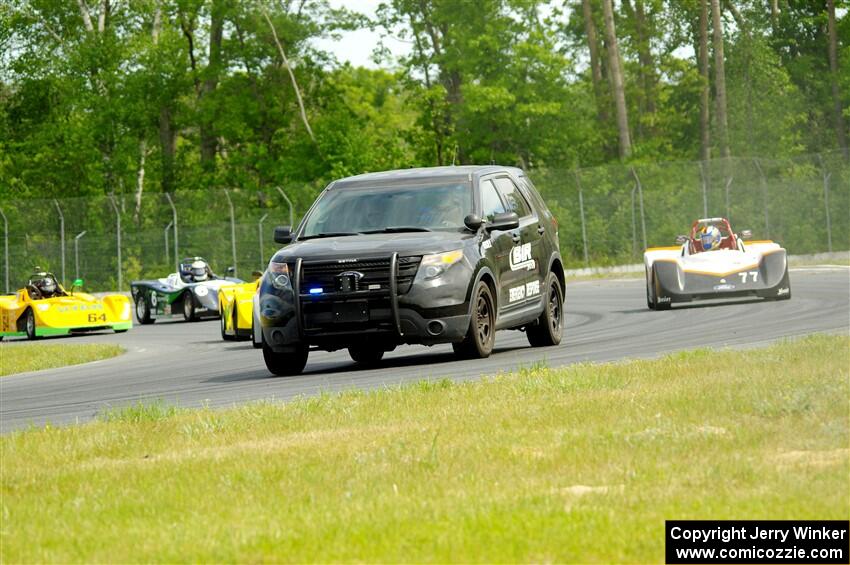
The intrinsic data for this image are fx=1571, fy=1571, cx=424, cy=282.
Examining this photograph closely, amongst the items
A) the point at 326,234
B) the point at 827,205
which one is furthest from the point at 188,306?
the point at 827,205

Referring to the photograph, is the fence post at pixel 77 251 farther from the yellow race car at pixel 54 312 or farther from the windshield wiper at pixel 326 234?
the windshield wiper at pixel 326 234

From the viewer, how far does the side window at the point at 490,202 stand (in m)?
15.7

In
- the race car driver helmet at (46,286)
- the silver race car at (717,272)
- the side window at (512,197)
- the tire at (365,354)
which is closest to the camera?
the side window at (512,197)

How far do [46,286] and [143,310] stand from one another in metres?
3.34

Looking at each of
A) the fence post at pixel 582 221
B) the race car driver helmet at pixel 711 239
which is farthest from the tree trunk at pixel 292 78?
the race car driver helmet at pixel 711 239

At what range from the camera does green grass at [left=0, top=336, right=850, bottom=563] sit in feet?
19.6

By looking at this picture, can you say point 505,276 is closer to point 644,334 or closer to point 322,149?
point 644,334

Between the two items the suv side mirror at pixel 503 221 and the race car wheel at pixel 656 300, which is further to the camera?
the race car wheel at pixel 656 300

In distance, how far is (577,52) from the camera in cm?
7538

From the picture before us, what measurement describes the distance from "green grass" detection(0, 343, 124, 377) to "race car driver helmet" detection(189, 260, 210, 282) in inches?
232

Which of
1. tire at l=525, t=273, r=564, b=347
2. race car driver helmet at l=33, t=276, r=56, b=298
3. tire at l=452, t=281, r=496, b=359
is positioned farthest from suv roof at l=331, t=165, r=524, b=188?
race car driver helmet at l=33, t=276, r=56, b=298

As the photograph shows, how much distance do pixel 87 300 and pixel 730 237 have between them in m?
13.3

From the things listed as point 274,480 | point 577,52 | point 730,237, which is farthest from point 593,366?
point 577,52

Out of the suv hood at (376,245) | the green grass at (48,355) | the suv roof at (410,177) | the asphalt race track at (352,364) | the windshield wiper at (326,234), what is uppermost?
the suv roof at (410,177)
